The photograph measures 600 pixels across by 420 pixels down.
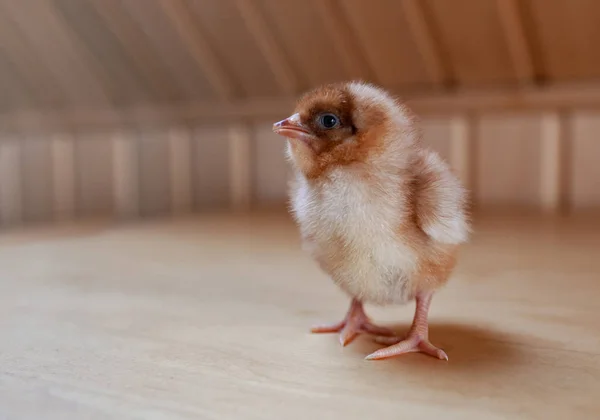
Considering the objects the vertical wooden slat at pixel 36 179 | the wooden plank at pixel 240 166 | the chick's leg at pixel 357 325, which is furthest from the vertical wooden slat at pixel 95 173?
the chick's leg at pixel 357 325

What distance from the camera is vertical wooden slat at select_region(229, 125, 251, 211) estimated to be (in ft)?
7.77

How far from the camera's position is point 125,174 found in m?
2.52

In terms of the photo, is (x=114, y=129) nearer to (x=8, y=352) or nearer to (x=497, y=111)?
(x=497, y=111)

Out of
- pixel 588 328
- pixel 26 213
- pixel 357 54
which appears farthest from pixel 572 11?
pixel 26 213

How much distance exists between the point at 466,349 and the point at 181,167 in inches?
76.3

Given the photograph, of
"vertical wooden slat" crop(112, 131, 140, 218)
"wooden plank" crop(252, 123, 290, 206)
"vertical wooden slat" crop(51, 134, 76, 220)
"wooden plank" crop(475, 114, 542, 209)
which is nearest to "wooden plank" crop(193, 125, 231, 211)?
"wooden plank" crop(252, 123, 290, 206)

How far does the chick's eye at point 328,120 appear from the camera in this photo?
0.67 meters

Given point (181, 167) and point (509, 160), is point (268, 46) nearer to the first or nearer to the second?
point (181, 167)

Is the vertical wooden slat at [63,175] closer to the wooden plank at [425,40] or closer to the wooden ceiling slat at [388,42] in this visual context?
the wooden ceiling slat at [388,42]

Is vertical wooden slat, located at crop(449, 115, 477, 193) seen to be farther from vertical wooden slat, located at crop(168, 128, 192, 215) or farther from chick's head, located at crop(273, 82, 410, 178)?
chick's head, located at crop(273, 82, 410, 178)

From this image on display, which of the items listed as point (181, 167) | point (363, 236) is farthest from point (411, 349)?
point (181, 167)

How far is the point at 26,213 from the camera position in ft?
8.21

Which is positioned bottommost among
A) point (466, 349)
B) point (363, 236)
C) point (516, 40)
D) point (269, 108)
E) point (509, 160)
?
point (466, 349)

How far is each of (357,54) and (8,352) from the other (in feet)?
5.13
